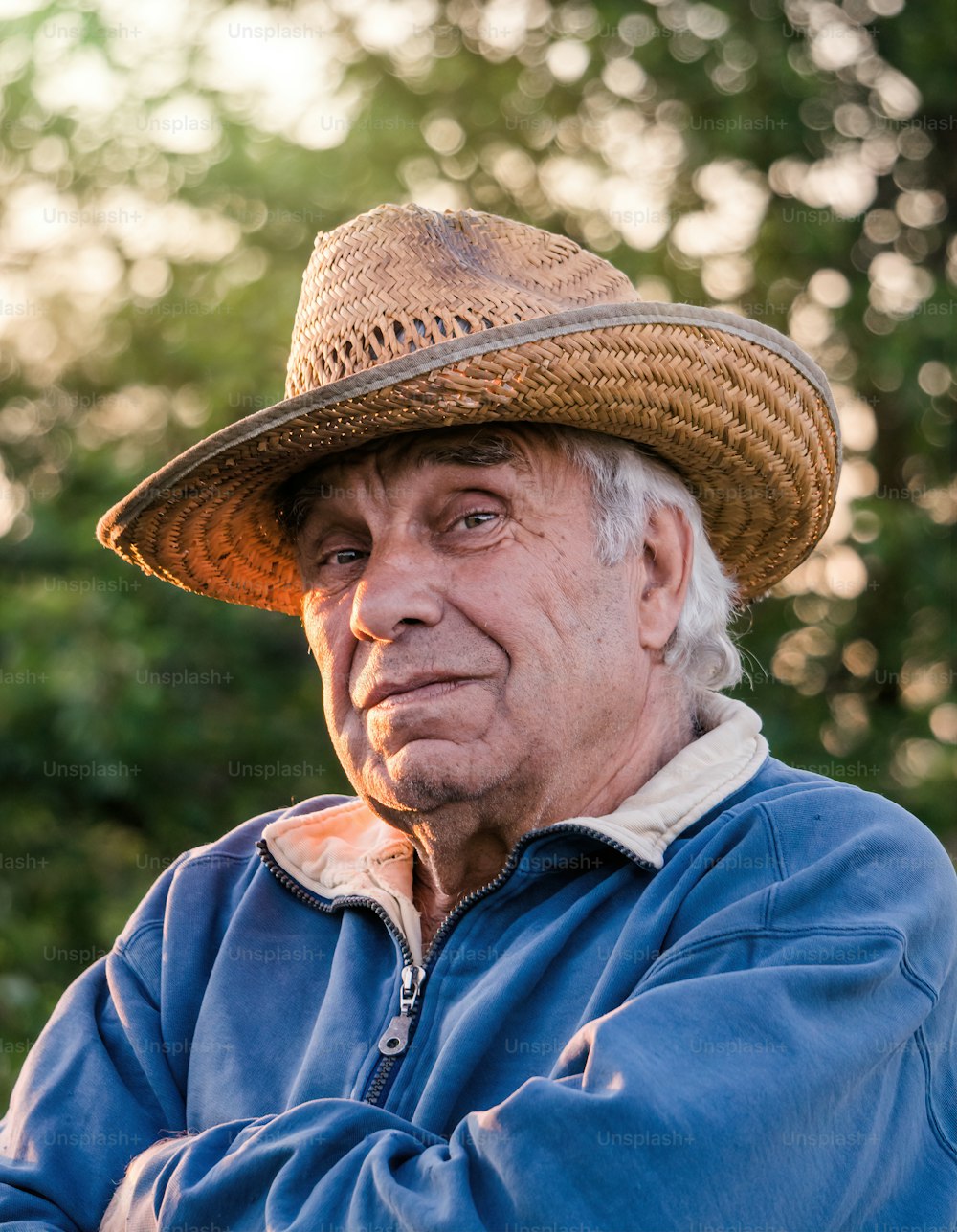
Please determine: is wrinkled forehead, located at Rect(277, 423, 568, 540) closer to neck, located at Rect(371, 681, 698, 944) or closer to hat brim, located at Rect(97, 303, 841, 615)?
hat brim, located at Rect(97, 303, 841, 615)

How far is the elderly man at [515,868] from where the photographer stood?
1568mm

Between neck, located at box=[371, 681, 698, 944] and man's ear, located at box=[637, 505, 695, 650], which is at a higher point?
man's ear, located at box=[637, 505, 695, 650]

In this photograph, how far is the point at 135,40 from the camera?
5840 mm

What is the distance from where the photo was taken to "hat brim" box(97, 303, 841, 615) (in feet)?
6.69

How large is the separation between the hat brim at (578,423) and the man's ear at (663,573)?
0.11 meters

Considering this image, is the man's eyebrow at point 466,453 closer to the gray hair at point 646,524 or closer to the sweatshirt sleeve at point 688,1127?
the gray hair at point 646,524

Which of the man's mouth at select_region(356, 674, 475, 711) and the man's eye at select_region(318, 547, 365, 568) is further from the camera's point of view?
the man's eye at select_region(318, 547, 365, 568)

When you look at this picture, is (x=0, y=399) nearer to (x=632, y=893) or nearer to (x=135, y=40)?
(x=135, y=40)

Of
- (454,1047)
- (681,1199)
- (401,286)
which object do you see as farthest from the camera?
(401,286)

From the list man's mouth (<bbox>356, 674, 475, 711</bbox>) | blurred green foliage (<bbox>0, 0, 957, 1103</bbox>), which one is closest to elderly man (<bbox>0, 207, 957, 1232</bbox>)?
man's mouth (<bbox>356, 674, 475, 711</bbox>)

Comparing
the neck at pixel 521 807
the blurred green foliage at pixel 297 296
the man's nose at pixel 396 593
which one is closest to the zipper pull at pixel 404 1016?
the neck at pixel 521 807

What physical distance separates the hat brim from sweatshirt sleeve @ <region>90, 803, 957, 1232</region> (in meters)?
0.76

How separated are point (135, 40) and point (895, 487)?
3552mm

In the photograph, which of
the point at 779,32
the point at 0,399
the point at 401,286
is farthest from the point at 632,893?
the point at 0,399
